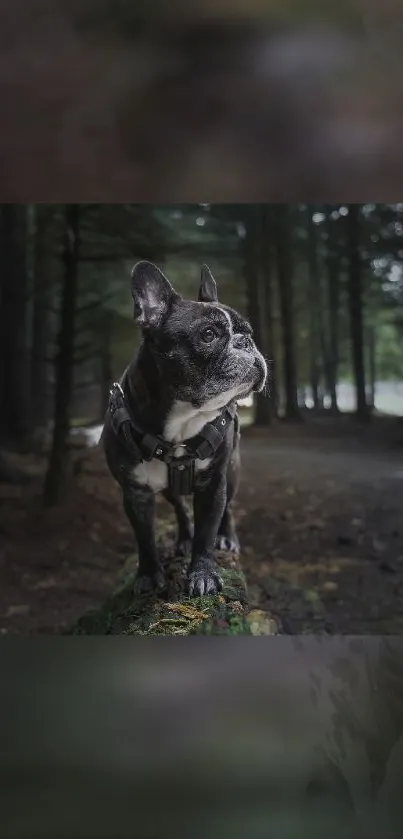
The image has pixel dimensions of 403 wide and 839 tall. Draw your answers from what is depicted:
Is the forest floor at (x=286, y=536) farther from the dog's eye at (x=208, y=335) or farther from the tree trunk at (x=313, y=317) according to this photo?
the dog's eye at (x=208, y=335)

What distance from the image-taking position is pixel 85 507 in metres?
1.64

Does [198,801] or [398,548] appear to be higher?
[398,548]

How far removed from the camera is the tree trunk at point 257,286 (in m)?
1.57

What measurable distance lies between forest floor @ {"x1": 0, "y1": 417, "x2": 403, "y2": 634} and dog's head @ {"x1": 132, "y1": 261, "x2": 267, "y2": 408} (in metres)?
0.19

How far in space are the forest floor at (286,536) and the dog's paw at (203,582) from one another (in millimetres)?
82

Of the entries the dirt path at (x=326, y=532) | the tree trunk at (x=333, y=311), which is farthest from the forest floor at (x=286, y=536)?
the tree trunk at (x=333, y=311)

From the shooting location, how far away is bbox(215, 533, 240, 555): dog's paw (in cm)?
160

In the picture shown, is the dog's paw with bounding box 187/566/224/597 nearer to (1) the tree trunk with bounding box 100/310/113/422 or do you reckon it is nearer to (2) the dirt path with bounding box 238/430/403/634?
(2) the dirt path with bounding box 238/430/403/634

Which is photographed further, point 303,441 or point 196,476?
point 303,441

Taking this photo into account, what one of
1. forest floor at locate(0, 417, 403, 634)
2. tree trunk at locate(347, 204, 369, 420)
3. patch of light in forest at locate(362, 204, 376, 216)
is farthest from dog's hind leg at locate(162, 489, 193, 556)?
patch of light in forest at locate(362, 204, 376, 216)

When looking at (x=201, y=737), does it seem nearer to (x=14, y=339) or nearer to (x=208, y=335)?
(x=208, y=335)
